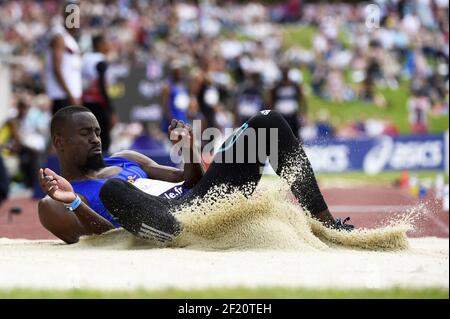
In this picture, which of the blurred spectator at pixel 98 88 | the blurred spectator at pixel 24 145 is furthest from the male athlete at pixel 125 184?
the blurred spectator at pixel 24 145

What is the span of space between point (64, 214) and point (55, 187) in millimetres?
426

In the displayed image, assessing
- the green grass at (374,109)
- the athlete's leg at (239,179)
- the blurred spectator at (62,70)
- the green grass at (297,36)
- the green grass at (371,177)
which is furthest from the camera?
the green grass at (297,36)

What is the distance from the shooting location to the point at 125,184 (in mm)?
5465

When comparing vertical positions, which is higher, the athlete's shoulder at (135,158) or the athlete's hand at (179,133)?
the athlete's hand at (179,133)

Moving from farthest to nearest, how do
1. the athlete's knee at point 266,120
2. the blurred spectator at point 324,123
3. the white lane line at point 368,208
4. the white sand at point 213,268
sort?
1. the blurred spectator at point 324,123
2. the white lane line at point 368,208
3. the athlete's knee at point 266,120
4. the white sand at point 213,268

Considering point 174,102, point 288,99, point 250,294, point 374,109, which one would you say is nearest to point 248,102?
point 288,99

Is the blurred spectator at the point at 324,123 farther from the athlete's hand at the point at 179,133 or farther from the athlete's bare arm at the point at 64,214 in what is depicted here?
the athlete's hand at the point at 179,133

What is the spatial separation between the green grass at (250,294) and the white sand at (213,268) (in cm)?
13

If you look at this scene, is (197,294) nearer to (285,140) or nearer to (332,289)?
(332,289)

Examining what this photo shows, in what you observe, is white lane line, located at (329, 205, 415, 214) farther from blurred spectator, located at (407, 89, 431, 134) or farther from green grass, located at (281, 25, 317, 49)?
green grass, located at (281, 25, 317, 49)

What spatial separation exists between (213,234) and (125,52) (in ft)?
68.7

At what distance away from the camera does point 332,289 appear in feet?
14.3

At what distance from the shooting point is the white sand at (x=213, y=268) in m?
4.55
